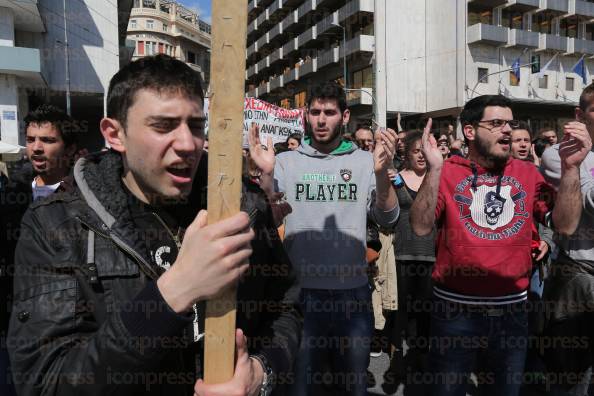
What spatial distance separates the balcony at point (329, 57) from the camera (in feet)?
110

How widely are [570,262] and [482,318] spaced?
70 cm

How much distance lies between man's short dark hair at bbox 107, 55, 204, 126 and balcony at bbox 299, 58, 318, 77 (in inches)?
1424

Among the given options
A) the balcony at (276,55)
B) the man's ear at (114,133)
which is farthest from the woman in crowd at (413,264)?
the balcony at (276,55)

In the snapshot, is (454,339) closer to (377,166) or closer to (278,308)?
(377,166)

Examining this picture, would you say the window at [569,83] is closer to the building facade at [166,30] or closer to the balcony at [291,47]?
the balcony at [291,47]

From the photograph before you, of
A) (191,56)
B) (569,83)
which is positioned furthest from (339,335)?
(191,56)

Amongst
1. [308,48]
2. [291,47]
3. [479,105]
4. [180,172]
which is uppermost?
[291,47]

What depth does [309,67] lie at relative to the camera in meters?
37.2

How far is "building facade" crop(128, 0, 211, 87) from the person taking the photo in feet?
246

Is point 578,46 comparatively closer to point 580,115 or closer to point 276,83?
point 276,83

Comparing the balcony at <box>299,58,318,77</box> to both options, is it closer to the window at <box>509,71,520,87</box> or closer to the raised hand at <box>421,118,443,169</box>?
the window at <box>509,71,520,87</box>

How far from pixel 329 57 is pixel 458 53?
9386 mm

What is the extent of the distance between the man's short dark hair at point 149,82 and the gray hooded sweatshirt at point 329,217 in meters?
1.68

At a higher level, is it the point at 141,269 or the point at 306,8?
the point at 306,8
